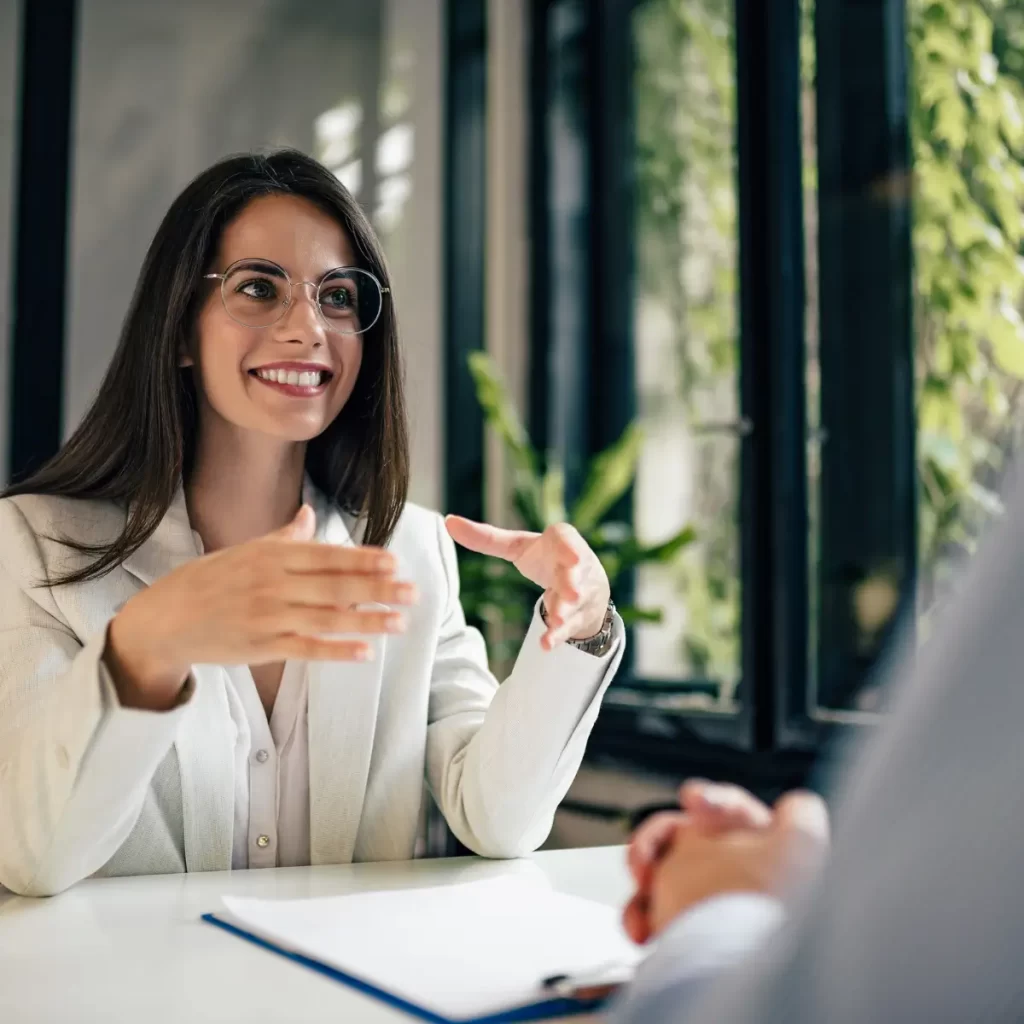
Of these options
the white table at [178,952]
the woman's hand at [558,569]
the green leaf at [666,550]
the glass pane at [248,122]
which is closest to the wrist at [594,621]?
the woman's hand at [558,569]

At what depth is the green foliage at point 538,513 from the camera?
3.36m

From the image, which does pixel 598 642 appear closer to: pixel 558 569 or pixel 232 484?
pixel 558 569

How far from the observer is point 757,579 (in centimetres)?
300

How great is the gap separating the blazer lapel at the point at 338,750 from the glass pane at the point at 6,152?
2378mm

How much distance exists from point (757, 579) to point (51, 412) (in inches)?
84.4

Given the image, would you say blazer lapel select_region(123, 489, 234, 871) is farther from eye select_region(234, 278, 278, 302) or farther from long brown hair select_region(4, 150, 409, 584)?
eye select_region(234, 278, 278, 302)

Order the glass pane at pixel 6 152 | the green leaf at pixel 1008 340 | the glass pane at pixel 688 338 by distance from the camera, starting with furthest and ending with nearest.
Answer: the glass pane at pixel 6 152, the glass pane at pixel 688 338, the green leaf at pixel 1008 340

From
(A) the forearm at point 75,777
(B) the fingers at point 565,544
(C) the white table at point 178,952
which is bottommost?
(C) the white table at point 178,952

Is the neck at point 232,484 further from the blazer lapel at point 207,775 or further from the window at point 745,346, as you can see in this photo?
the window at point 745,346

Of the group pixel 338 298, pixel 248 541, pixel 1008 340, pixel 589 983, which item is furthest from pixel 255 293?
pixel 1008 340

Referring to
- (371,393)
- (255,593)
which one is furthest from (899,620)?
(255,593)

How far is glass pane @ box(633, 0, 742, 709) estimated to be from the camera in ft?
10.9

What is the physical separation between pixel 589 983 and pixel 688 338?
287 centimetres

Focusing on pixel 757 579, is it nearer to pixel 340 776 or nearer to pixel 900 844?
pixel 340 776
